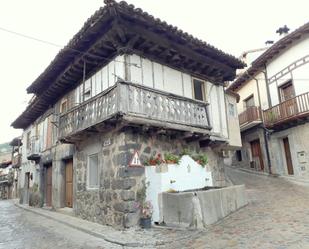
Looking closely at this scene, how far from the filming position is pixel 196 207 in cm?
626

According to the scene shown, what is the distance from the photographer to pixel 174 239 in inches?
226

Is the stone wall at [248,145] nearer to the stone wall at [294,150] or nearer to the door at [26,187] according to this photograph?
the stone wall at [294,150]

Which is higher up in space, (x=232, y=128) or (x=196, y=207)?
(x=232, y=128)

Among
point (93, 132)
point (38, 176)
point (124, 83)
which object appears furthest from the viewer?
point (38, 176)

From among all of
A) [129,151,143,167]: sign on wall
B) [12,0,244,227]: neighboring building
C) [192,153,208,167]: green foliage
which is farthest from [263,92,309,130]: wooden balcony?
[129,151,143,167]: sign on wall

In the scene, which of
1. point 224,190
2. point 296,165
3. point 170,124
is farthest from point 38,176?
point 296,165

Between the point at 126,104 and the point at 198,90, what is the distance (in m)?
4.51

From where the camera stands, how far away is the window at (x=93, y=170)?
9.11m

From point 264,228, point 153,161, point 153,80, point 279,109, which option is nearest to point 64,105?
point 153,80

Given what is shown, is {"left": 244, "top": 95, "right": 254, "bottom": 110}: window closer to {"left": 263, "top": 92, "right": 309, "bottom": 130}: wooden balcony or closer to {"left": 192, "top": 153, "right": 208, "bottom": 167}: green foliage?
{"left": 263, "top": 92, "right": 309, "bottom": 130}: wooden balcony

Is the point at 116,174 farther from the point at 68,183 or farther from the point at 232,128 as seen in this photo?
the point at 232,128

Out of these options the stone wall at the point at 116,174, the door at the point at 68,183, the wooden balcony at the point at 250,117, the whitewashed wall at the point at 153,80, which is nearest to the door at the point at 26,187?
the door at the point at 68,183

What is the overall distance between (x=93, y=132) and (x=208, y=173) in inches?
154

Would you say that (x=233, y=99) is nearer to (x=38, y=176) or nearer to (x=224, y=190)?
(x=224, y=190)
